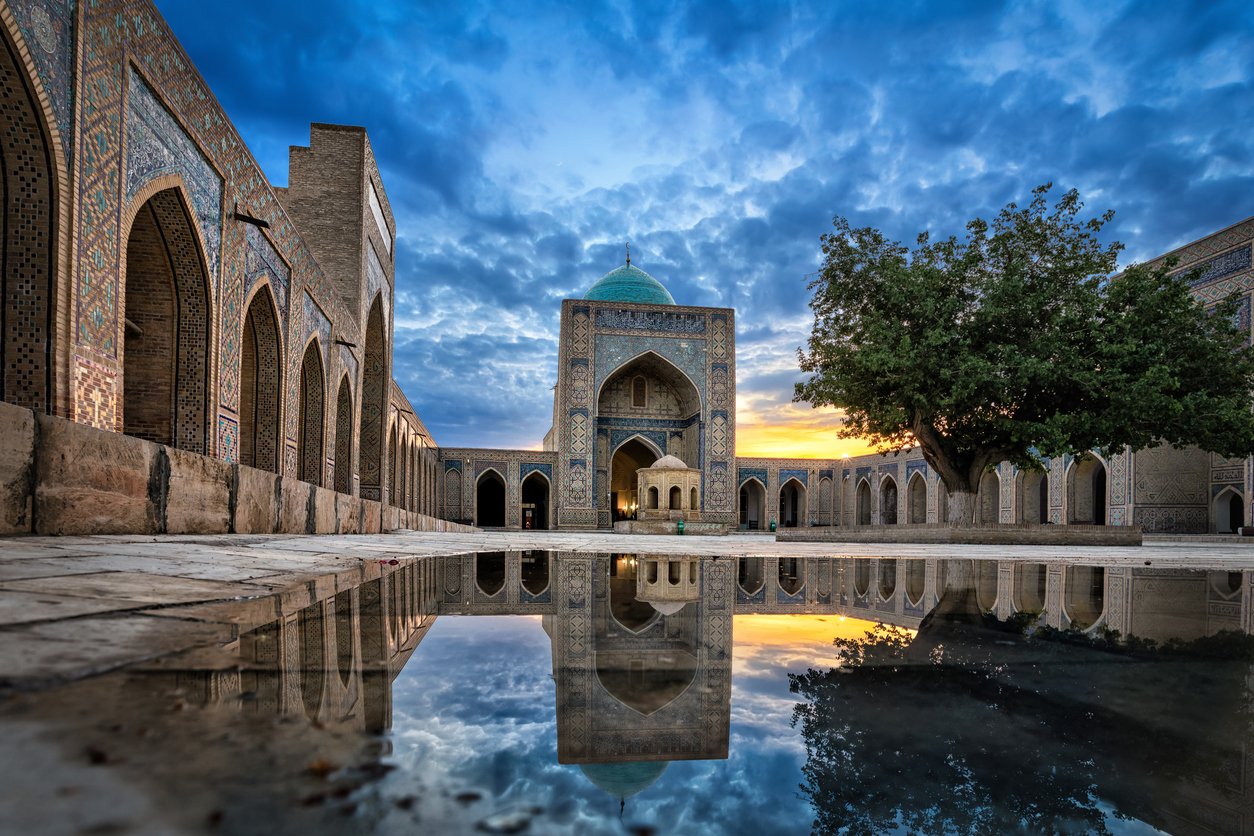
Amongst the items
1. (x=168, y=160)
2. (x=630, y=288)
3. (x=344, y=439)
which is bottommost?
(x=344, y=439)

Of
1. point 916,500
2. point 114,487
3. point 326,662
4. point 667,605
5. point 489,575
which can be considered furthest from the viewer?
point 916,500

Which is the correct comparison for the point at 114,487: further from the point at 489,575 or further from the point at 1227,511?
the point at 1227,511

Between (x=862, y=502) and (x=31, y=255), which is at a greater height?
(x=31, y=255)

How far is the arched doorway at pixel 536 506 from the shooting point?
88.0ft

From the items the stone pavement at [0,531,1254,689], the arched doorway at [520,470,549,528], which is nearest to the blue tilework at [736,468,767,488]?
the arched doorway at [520,470,549,528]

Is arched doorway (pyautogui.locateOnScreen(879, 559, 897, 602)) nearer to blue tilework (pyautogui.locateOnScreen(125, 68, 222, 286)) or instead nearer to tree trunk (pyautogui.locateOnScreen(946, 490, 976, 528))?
blue tilework (pyautogui.locateOnScreen(125, 68, 222, 286))

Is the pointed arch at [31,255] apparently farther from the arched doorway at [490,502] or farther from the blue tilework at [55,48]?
the arched doorway at [490,502]

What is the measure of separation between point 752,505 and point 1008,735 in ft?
87.6

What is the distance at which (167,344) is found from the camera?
20.7ft

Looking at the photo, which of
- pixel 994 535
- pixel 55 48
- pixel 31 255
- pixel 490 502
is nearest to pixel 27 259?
pixel 31 255

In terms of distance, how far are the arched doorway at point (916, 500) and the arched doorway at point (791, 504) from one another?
13.0ft

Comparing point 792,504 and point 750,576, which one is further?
point 792,504

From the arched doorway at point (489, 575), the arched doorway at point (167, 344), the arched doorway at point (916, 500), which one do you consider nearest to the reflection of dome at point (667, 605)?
the arched doorway at point (489, 575)

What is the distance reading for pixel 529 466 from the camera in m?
22.2
